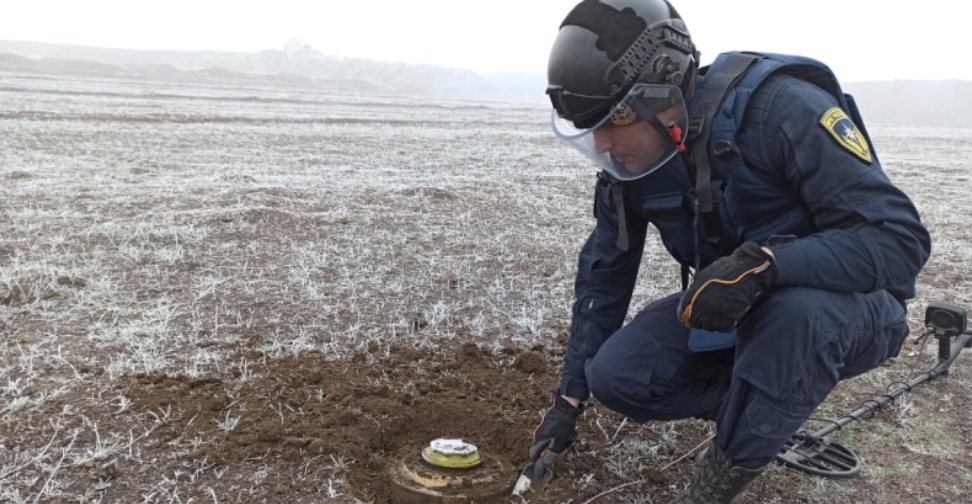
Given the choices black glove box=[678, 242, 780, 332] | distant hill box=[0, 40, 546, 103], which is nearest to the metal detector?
black glove box=[678, 242, 780, 332]

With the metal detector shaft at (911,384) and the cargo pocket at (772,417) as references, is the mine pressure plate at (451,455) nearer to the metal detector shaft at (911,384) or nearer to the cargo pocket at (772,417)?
the cargo pocket at (772,417)

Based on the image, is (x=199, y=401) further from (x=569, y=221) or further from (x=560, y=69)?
(x=569, y=221)

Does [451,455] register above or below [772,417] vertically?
below

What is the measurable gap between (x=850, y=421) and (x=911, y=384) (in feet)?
1.98

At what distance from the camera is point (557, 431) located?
8.82 ft

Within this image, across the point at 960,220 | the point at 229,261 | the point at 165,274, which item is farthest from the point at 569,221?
the point at 960,220

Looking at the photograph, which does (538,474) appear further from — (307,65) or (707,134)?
(307,65)

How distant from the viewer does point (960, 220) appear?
862cm

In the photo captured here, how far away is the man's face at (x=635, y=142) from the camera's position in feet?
7.61

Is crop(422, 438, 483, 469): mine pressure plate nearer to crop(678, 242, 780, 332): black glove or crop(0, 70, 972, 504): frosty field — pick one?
crop(0, 70, 972, 504): frosty field

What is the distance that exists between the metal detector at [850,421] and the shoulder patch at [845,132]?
4.41ft

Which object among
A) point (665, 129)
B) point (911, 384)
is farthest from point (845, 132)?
point (911, 384)

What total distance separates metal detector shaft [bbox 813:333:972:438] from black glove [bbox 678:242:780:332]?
4.10 ft

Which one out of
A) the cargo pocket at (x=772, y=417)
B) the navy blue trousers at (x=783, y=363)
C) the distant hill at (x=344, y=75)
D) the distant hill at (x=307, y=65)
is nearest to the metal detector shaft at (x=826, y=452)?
Answer: the navy blue trousers at (x=783, y=363)
